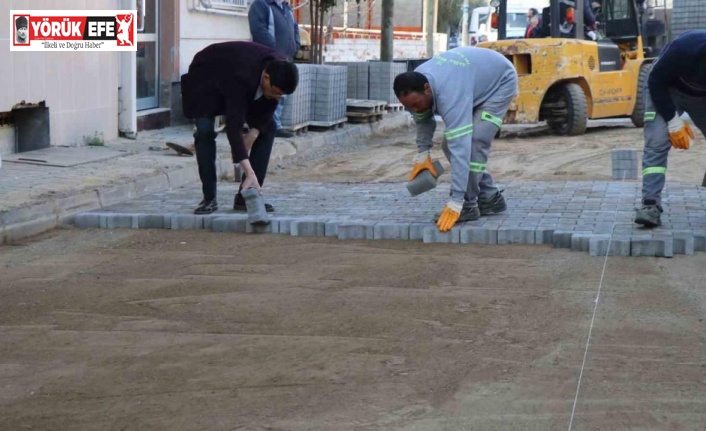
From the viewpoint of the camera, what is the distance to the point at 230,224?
817 centimetres

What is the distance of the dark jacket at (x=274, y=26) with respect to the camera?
13.4 meters

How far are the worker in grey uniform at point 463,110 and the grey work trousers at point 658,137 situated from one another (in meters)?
1.01

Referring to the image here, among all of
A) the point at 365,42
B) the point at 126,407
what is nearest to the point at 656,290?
the point at 126,407

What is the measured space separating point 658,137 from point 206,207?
3.41 m

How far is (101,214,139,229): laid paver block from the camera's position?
8.50 metres

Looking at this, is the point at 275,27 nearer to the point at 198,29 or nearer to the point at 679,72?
the point at 198,29

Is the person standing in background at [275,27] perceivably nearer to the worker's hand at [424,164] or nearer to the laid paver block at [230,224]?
the laid paver block at [230,224]

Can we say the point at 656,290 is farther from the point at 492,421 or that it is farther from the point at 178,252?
the point at 178,252

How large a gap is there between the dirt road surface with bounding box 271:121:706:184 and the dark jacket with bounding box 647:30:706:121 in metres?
3.81

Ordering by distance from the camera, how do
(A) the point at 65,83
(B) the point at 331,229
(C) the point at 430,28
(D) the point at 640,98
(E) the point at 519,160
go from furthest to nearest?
(C) the point at 430,28 → (D) the point at 640,98 → (E) the point at 519,160 → (A) the point at 65,83 → (B) the point at 331,229

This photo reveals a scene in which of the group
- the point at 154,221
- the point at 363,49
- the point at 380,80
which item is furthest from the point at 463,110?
the point at 363,49

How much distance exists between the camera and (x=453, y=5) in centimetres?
5484

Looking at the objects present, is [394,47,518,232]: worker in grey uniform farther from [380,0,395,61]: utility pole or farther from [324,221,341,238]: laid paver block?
[380,0,395,61]: utility pole

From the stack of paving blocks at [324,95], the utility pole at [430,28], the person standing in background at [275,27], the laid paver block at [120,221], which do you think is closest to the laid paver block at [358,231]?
the laid paver block at [120,221]
